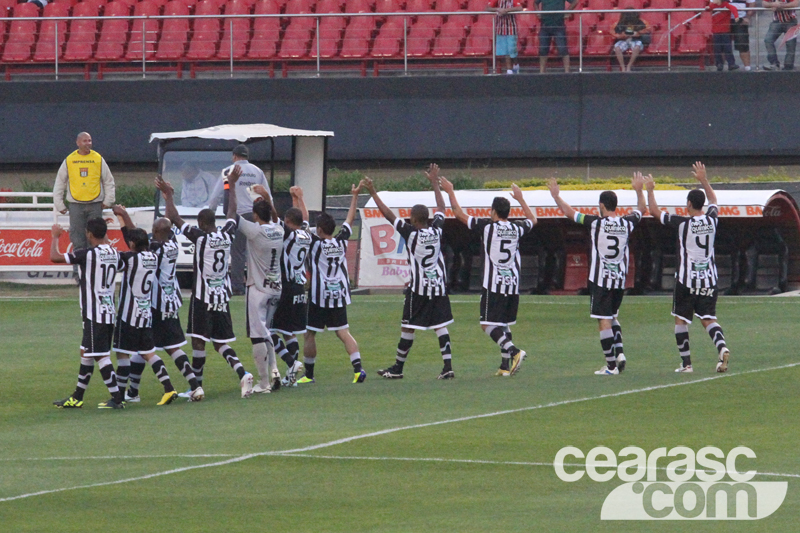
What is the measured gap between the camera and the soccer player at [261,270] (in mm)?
12789

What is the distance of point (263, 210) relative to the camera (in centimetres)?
1295

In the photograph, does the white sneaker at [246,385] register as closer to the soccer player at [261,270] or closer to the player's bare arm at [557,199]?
the soccer player at [261,270]

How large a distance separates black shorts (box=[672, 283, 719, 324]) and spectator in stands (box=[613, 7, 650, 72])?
13.4 meters

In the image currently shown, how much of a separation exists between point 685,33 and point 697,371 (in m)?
14.0

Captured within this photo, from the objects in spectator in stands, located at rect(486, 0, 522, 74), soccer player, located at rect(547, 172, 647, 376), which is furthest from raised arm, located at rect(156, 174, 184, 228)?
spectator in stands, located at rect(486, 0, 522, 74)

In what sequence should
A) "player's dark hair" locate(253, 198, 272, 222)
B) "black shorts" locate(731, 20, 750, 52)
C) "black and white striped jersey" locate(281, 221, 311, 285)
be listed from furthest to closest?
"black shorts" locate(731, 20, 750, 52) → "black and white striped jersey" locate(281, 221, 311, 285) → "player's dark hair" locate(253, 198, 272, 222)

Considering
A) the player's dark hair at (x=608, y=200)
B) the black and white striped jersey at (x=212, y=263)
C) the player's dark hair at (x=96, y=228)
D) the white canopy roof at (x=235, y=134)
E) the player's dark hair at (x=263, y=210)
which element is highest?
the white canopy roof at (x=235, y=134)

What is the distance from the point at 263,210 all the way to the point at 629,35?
15.8m

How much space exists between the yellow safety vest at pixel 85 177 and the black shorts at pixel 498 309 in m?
8.42

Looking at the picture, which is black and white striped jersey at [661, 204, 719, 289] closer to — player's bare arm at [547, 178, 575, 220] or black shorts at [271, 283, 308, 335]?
player's bare arm at [547, 178, 575, 220]

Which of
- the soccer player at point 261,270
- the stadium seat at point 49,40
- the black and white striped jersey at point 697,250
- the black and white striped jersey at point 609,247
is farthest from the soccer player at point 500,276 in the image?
the stadium seat at point 49,40

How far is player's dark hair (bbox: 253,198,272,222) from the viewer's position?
42.5 feet

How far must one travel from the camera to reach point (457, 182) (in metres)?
27.6

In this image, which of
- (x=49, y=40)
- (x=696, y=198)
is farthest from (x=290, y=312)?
(x=49, y=40)
